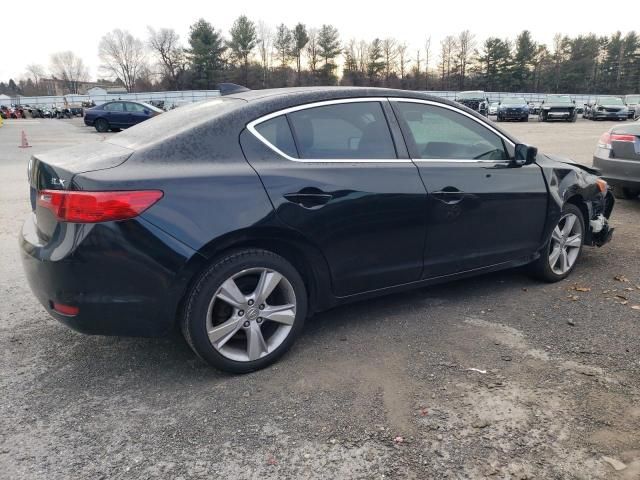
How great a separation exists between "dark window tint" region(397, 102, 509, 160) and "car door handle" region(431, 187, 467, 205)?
0.26 metres

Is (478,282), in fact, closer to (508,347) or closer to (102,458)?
(508,347)

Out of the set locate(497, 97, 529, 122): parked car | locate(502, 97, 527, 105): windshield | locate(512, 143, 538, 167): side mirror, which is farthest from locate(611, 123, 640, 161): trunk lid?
locate(502, 97, 527, 105): windshield

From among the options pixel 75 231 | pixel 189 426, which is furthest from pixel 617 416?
pixel 75 231

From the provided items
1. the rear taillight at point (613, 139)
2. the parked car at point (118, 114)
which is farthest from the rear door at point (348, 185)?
the parked car at point (118, 114)

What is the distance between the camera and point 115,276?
2594mm

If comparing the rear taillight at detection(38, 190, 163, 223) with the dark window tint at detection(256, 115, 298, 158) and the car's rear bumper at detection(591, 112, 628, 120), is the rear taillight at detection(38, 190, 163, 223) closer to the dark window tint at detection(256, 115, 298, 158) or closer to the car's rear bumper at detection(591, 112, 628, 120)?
the dark window tint at detection(256, 115, 298, 158)

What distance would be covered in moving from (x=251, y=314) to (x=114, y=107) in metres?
25.2

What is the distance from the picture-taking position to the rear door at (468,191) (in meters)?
3.55

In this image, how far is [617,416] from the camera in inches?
102

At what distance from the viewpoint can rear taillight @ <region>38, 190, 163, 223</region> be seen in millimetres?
2529

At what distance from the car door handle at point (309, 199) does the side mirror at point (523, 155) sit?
178cm

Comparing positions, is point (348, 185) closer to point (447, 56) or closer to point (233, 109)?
point (233, 109)

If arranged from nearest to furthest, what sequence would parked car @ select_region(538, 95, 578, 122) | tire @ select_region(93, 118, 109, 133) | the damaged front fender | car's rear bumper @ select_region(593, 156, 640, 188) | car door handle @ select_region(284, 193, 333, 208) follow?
car door handle @ select_region(284, 193, 333, 208)
the damaged front fender
car's rear bumper @ select_region(593, 156, 640, 188)
tire @ select_region(93, 118, 109, 133)
parked car @ select_region(538, 95, 578, 122)

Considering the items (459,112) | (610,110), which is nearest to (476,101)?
(610,110)
